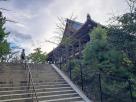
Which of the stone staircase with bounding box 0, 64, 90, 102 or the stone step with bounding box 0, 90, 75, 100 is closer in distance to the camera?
the stone step with bounding box 0, 90, 75, 100

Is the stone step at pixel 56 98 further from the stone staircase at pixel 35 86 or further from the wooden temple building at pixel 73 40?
the wooden temple building at pixel 73 40

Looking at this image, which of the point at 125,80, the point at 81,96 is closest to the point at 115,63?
the point at 125,80

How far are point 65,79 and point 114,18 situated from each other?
4706 mm

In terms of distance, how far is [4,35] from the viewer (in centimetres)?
2027

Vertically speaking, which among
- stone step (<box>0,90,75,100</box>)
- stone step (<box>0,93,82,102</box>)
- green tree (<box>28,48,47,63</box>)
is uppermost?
green tree (<box>28,48,47,63</box>)

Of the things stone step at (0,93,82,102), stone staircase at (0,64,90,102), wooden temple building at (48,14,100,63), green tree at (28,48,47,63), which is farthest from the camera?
green tree at (28,48,47,63)

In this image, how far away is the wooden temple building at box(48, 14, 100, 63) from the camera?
1934 cm

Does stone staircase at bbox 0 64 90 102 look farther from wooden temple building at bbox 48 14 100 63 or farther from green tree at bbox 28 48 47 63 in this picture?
green tree at bbox 28 48 47 63

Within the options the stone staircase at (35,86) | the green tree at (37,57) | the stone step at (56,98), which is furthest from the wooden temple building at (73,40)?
the stone step at (56,98)

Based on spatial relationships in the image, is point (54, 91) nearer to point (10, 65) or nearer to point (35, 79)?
Answer: point (35, 79)

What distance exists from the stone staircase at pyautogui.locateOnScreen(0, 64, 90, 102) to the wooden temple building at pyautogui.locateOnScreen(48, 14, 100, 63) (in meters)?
5.60

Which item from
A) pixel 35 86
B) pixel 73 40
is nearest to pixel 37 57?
pixel 73 40

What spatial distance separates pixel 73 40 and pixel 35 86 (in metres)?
11.0

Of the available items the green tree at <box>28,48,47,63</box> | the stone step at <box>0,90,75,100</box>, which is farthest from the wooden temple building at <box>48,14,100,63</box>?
the stone step at <box>0,90,75,100</box>
